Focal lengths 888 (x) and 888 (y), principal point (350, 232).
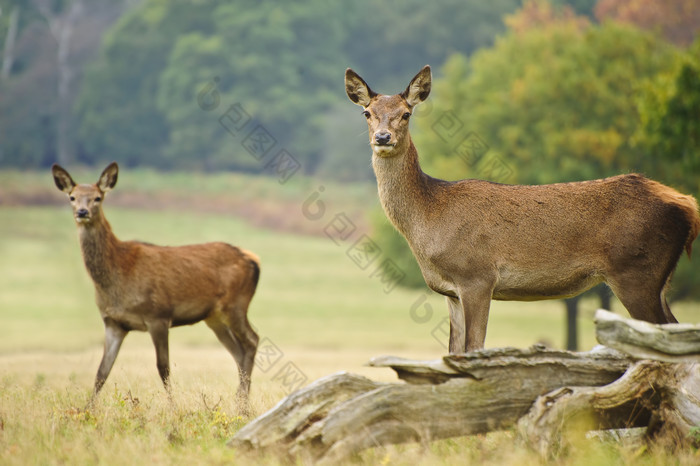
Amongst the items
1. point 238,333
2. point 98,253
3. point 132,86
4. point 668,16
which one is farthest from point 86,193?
point 668,16

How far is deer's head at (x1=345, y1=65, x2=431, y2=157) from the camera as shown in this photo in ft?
Answer: 26.9

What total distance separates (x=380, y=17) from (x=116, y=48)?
63.3ft

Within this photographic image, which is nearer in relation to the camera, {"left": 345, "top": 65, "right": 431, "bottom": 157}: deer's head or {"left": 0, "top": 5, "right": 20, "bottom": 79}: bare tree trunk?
{"left": 345, "top": 65, "right": 431, "bottom": 157}: deer's head

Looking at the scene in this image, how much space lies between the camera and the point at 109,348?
998cm

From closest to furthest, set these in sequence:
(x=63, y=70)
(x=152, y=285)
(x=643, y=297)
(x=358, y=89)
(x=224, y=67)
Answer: (x=643, y=297) < (x=358, y=89) < (x=152, y=285) < (x=224, y=67) < (x=63, y=70)

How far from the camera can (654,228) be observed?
7816 mm

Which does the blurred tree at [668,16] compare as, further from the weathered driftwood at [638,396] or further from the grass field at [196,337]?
the weathered driftwood at [638,396]

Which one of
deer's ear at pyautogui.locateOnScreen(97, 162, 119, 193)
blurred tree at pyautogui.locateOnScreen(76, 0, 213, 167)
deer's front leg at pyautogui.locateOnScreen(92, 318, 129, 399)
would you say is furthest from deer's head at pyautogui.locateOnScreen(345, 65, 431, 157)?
blurred tree at pyautogui.locateOnScreen(76, 0, 213, 167)

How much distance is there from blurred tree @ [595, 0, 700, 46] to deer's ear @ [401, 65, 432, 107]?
46.7 metres

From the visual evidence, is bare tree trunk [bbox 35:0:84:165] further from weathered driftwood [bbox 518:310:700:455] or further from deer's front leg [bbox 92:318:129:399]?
weathered driftwood [bbox 518:310:700:455]

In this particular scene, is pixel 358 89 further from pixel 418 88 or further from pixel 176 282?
pixel 176 282

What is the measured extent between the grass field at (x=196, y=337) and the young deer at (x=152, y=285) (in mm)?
475

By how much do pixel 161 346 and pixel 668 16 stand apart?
163ft

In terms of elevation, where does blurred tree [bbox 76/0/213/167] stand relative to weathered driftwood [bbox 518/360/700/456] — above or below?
above
